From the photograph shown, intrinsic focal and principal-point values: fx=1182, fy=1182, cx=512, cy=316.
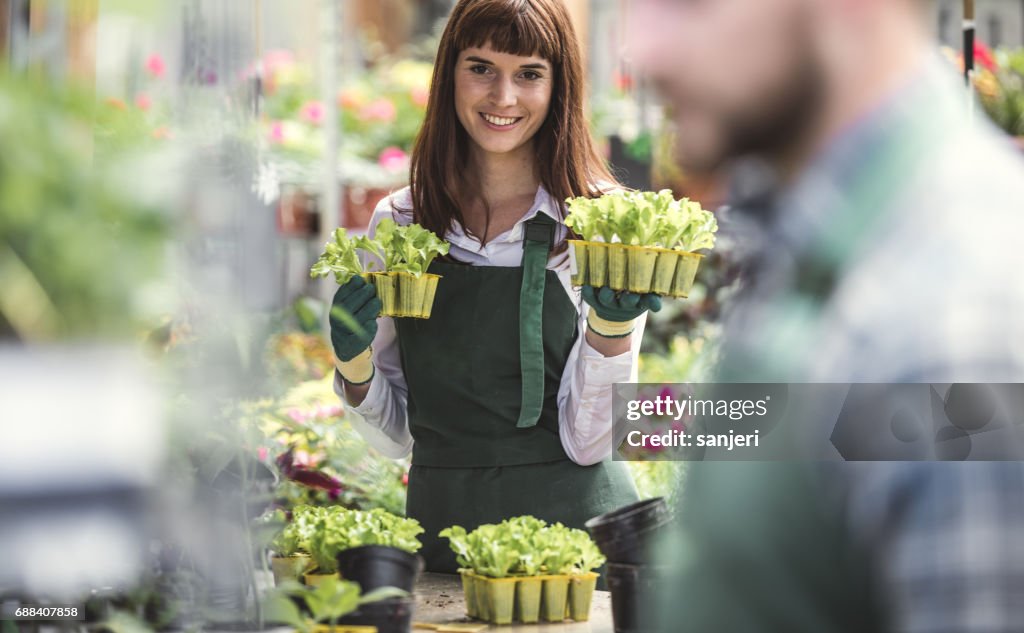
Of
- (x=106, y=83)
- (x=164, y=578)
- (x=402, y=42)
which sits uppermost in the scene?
(x=402, y=42)

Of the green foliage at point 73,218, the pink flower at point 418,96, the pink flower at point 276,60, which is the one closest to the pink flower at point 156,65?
the green foliage at point 73,218

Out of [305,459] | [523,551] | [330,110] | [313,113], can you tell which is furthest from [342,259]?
[313,113]

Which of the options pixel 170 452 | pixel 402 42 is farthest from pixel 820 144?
pixel 402 42

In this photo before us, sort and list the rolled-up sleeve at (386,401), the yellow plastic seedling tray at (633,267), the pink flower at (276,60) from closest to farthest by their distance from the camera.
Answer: the yellow plastic seedling tray at (633,267)
the rolled-up sleeve at (386,401)
the pink flower at (276,60)

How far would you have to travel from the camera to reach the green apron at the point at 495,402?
2268mm

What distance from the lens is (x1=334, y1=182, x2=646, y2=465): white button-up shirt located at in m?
2.19

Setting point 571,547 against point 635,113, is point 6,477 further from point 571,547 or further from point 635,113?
point 635,113

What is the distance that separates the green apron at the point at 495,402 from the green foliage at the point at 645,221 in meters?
0.32

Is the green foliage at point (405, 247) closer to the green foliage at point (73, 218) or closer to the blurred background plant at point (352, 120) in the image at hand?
the green foliage at point (73, 218)

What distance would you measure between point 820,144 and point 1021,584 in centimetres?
33

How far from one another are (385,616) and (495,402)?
0.83 m

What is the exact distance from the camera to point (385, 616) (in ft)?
4.84

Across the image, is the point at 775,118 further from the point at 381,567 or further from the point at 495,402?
the point at 495,402

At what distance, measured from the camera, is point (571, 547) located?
5.90 ft
